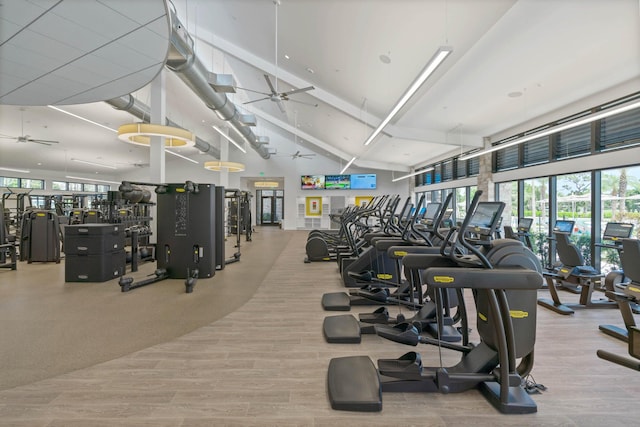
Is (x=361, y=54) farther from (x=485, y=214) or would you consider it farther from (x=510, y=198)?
(x=510, y=198)

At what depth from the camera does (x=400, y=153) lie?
12633 mm

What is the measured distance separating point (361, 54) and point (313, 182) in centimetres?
1197

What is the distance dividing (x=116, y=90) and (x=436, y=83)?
542 centimetres

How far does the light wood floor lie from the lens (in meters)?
1.88

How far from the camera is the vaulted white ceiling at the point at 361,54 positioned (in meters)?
2.93

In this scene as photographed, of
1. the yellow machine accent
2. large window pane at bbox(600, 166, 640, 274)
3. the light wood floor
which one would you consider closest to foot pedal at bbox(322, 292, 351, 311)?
the light wood floor

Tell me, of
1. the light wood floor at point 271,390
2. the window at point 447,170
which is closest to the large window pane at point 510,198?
the window at point 447,170

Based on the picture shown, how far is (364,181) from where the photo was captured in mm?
17562

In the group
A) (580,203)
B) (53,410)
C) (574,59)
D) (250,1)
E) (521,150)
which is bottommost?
(53,410)

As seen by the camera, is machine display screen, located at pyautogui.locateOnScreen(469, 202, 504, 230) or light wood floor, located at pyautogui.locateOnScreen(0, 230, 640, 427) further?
machine display screen, located at pyautogui.locateOnScreen(469, 202, 504, 230)

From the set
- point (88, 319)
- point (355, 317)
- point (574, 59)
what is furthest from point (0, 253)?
point (574, 59)

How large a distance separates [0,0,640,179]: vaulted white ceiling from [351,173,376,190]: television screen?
6.65 metres

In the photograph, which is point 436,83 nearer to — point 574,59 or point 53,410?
point 574,59

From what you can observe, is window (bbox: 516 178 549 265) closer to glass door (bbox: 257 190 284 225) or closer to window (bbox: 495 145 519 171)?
window (bbox: 495 145 519 171)
